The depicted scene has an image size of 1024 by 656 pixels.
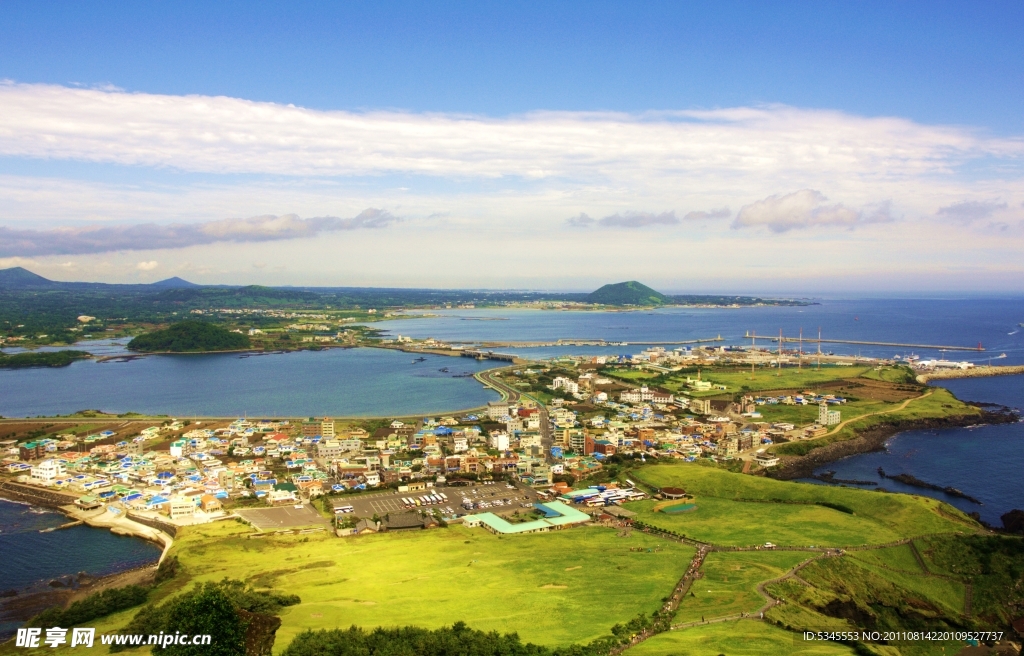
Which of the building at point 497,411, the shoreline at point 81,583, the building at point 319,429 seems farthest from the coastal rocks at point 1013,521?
the building at point 319,429

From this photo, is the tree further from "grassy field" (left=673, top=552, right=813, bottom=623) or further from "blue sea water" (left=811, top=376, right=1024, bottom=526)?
"blue sea water" (left=811, top=376, right=1024, bottom=526)

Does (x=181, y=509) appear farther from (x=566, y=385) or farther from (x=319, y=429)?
(x=566, y=385)

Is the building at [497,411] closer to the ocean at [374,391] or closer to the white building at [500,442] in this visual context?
the ocean at [374,391]

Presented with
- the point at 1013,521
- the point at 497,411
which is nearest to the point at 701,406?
the point at 497,411

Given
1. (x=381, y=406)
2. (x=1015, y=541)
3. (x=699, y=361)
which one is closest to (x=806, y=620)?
(x=1015, y=541)

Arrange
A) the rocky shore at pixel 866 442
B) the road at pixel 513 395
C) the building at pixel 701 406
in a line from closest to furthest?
the rocky shore at pixel 866 442
the road at pixel 513 395
the building at pixel 701 406

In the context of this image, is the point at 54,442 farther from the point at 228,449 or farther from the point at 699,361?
the point at 699,361
